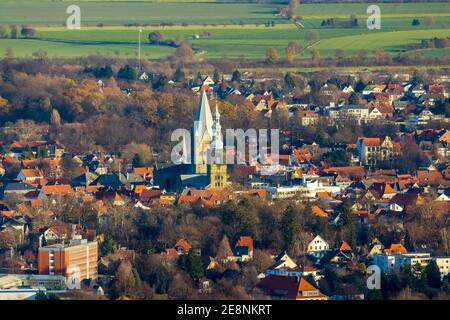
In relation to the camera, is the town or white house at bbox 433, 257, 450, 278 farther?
white house at bbox 433, 257, 450, 278

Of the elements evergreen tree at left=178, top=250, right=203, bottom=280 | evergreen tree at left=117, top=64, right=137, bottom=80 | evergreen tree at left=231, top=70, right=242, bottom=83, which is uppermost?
evergreen tree at left=117, top=64, right=137, bottom=80

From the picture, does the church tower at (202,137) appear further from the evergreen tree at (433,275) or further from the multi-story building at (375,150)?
the evergreen tree at (433,275)

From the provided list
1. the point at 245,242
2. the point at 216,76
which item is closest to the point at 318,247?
the point at 245,242

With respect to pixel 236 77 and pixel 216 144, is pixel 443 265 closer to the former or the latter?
pixel 216 144

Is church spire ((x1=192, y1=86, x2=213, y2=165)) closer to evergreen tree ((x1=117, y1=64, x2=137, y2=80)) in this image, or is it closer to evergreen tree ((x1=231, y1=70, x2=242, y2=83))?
evergreen tree ((x1=117, y1=64, x2=137, y2=80))

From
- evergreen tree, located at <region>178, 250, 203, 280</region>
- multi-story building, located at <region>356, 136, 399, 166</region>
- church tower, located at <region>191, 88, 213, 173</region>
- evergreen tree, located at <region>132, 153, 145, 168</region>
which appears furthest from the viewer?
multi-story building, located at <region>356, 136, 399, 166</region>

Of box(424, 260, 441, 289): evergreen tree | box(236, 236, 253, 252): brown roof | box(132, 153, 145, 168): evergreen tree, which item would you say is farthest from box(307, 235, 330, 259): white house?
box(132, 153, 145, 168): evergreen tree

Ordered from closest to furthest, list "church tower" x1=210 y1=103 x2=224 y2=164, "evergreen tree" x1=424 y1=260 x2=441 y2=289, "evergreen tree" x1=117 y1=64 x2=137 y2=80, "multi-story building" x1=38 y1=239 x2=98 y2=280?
"evergreen tree" x1=424 y1=260 x2=441 y2=289, "multi-story building" x1=38 y1=239 x2=98 y2=280, "church tower" x1=210 y1=103 x2=224 y2=164, "evergreen tree" x1=117 y1=64 x2=137 y2=80
